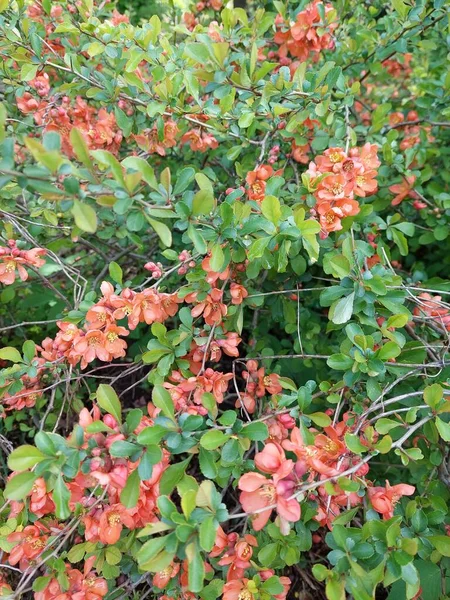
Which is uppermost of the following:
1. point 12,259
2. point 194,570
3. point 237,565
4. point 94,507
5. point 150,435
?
point 12,259

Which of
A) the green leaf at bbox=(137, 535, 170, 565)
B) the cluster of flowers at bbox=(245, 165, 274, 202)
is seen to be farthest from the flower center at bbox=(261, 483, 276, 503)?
the cluster of flowers at bbox=(245, 165, 274, 202)

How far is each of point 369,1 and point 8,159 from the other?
→ 6.61 feet

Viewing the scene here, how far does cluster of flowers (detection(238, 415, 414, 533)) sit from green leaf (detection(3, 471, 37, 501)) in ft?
1.24

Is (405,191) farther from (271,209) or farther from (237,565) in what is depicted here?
(237,565)

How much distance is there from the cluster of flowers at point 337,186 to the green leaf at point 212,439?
Answer: 23.6 inches

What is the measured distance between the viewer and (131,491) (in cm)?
85

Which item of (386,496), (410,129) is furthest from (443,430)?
(410,129)

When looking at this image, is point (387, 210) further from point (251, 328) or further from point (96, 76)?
point (96, 76)

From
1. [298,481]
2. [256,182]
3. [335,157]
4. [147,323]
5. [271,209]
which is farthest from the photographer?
[256,182]

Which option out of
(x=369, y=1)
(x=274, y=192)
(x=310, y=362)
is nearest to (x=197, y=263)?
(x=274, y=192)

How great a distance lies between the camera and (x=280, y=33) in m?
1.76

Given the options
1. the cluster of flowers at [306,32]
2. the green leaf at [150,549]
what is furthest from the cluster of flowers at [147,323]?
the cluster of flowers at [306,32]

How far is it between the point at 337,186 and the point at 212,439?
0.72 m

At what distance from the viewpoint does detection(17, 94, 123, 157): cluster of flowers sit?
156 centimetres
